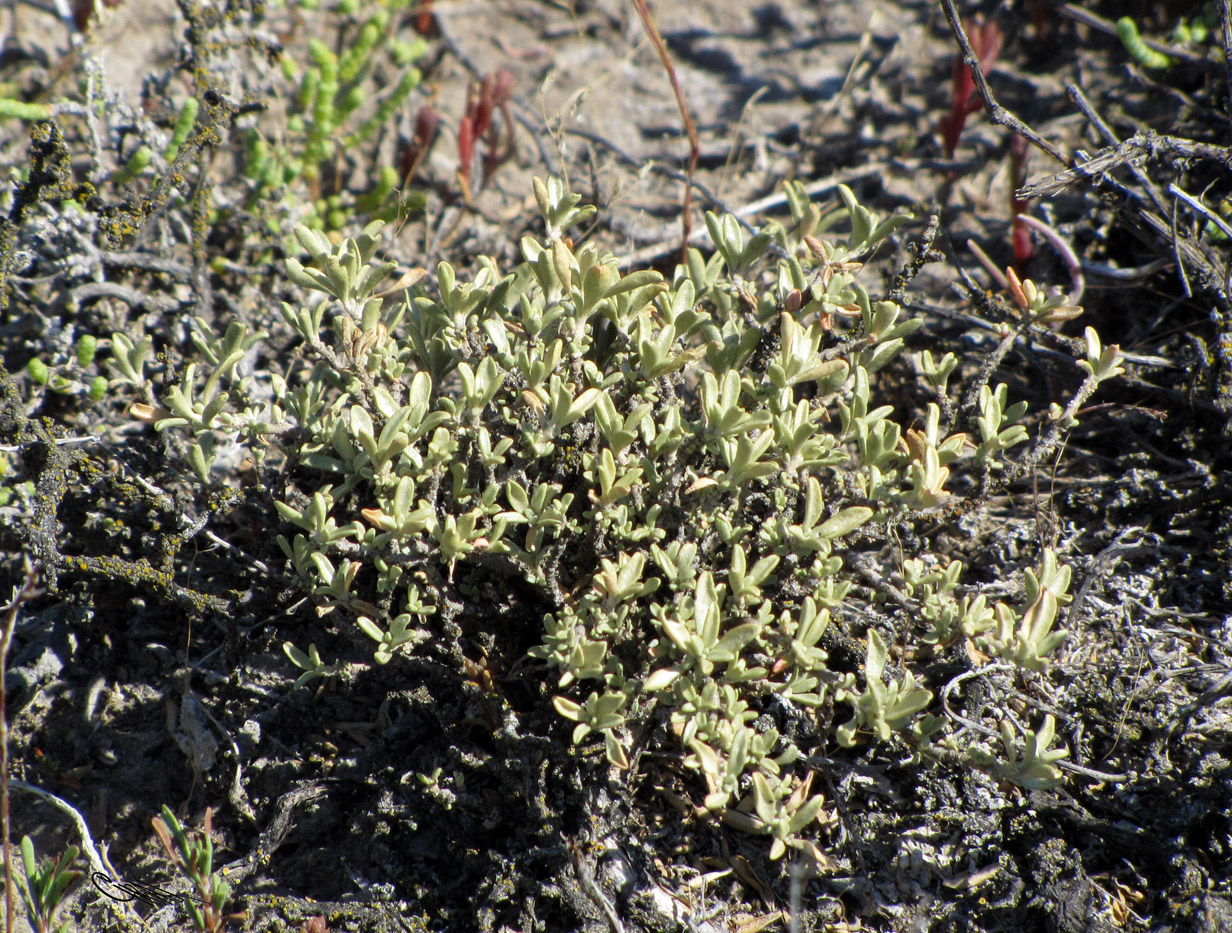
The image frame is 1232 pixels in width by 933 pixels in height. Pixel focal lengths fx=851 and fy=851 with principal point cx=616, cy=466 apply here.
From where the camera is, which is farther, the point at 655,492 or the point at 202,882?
the point at 655,492

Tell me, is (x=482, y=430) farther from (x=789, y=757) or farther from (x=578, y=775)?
(x=789, y=757)

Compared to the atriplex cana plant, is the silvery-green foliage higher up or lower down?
higher up

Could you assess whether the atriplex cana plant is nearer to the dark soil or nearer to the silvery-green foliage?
the dark soil

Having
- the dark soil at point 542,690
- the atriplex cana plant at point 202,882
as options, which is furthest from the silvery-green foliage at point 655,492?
the atriplex cana plant at point 202,882

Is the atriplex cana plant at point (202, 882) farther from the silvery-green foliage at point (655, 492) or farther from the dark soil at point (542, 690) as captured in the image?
the silvery-green foliage at point (655, 492)

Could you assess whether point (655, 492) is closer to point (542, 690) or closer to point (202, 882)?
point (542, 690)

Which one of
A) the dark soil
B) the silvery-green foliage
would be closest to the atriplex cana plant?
the dark soil

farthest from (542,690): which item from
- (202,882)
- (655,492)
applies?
(202,882)
